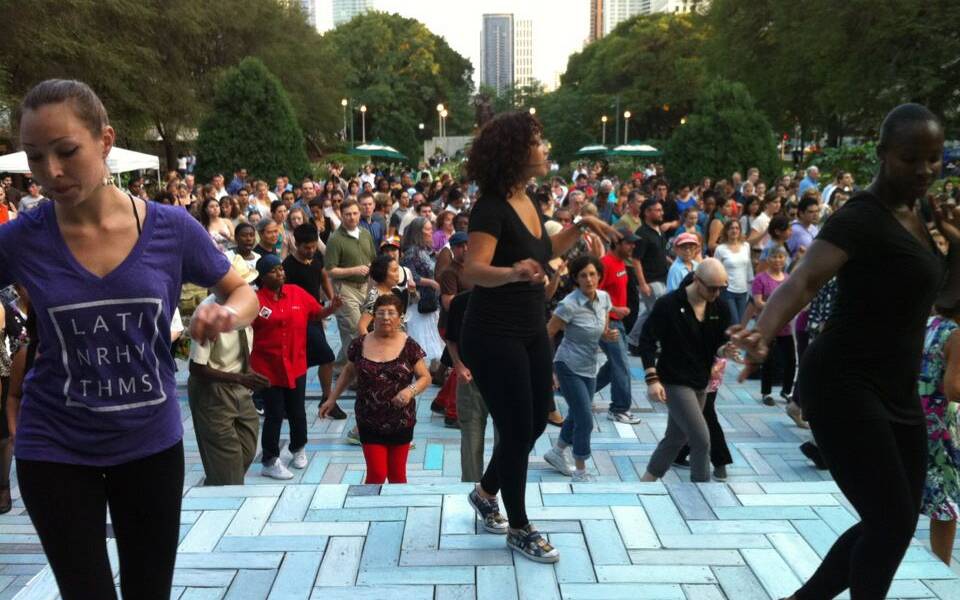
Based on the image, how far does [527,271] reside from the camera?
318cm

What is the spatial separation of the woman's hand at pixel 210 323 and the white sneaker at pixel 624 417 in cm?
648

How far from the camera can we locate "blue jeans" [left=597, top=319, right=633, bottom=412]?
26.5 feet

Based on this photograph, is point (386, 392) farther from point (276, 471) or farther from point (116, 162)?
point (116, 162)

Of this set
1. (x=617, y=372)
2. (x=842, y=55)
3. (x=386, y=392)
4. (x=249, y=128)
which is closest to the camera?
(x=386, y=392)

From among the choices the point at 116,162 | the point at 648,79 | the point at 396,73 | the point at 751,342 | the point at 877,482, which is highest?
the point at 396,73

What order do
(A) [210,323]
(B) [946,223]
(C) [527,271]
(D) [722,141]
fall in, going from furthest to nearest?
(D) [722,141] → (C) [527,271] → (B) [946,223] → (A) [210,323]

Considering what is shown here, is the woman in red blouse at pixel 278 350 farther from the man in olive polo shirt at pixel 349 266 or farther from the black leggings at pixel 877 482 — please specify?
the black leggings at pixel 877 482

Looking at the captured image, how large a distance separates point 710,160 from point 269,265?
1859cm

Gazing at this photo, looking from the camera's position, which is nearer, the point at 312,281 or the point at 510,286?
the point at 510,286

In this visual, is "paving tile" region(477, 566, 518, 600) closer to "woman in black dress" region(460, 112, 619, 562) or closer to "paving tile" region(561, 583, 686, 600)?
"paving tile" region(561, 583, 686, 600)

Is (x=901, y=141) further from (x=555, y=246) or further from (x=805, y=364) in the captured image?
(x=555, y=246)

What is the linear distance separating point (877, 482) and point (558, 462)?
14.2 feet

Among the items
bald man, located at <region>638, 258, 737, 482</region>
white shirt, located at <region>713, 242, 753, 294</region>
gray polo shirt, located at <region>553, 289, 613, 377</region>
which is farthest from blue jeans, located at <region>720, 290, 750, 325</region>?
bald man, located at <region>638, 258, 737, 482</region>

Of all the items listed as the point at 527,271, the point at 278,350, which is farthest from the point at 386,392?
the point at 527,271
